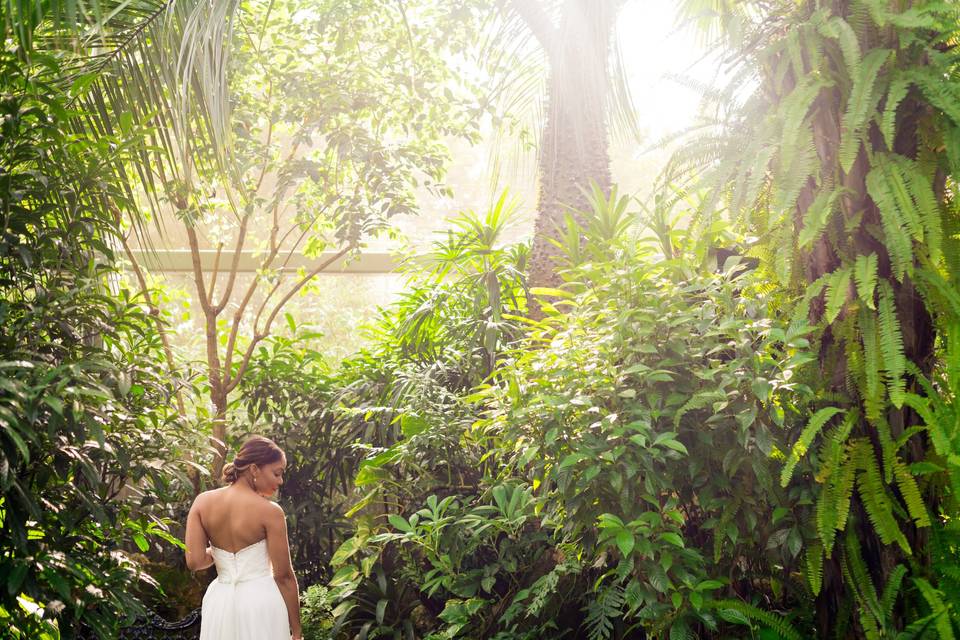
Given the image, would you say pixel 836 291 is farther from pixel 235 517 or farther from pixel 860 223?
pixel 235 517

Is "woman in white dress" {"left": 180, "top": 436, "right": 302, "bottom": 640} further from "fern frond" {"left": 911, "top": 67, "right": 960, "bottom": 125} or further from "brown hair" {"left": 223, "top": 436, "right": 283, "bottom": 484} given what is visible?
"fern frond" {"left": 911, "top": 67, "right": 960, "bottom": 125}

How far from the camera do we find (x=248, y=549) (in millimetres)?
3840

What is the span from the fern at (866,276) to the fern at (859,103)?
0.28 m

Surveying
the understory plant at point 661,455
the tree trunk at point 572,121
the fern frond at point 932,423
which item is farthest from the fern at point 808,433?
the tree trunk at point 572,121

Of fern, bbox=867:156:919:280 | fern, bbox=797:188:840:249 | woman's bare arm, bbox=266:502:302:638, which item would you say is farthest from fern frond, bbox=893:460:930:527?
woman's bare arm, bbox=266:502:302:638

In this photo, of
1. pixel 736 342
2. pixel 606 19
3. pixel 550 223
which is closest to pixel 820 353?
pixel 736 342

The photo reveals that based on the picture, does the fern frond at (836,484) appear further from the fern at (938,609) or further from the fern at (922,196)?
the fern at (922,196)

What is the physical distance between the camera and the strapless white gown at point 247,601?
3.83 metres

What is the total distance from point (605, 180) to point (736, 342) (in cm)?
251

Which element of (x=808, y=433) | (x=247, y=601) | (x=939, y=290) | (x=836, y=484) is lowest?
(x=247, y=601)

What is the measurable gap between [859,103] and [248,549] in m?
2.85

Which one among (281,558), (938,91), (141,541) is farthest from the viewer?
(141,541)

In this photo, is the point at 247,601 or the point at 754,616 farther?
the point at 247,601

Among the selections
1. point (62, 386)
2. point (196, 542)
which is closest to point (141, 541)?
point (196, 542)
